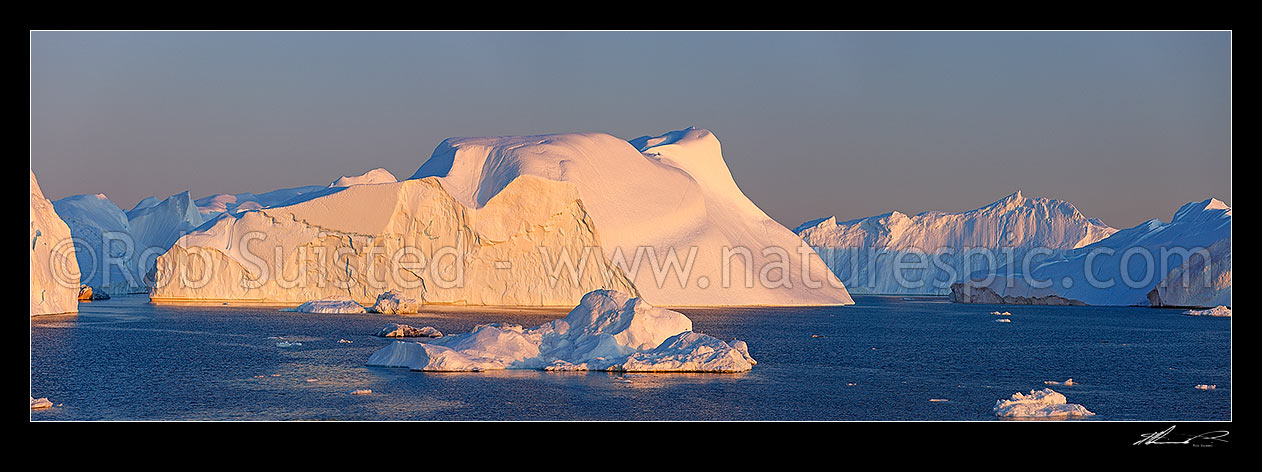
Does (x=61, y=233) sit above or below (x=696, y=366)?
Answer: above

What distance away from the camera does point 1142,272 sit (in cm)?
7269

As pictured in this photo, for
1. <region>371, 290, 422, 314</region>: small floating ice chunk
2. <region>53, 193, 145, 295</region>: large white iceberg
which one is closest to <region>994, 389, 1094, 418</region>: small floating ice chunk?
<region>371, 290, 422, 314</region>: small floating ice chunk

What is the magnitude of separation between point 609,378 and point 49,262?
2875cm

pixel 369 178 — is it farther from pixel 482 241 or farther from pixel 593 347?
pixel 593 347

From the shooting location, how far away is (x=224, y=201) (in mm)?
91875

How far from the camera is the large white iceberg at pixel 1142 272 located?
65562 mm

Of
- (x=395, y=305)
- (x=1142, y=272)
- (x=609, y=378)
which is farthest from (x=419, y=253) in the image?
(x=1142, y=272)

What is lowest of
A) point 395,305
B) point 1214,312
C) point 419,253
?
point 1214,312

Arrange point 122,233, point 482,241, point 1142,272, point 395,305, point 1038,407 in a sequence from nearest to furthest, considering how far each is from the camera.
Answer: point 1038,407
point 395,305
point 482,241
point 1142,272
point 122,233

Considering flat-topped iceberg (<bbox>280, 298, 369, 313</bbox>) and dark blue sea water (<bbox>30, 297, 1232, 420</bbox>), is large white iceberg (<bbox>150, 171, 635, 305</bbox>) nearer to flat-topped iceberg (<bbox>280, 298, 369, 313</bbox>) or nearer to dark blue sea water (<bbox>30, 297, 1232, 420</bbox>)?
flat-topped iceberg (<bbox>280, 298, 369, 313</bbox>)

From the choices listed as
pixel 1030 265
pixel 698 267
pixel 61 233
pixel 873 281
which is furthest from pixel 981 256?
pixel 61 233

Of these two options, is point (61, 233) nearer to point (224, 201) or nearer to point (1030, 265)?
point (224, 201)
